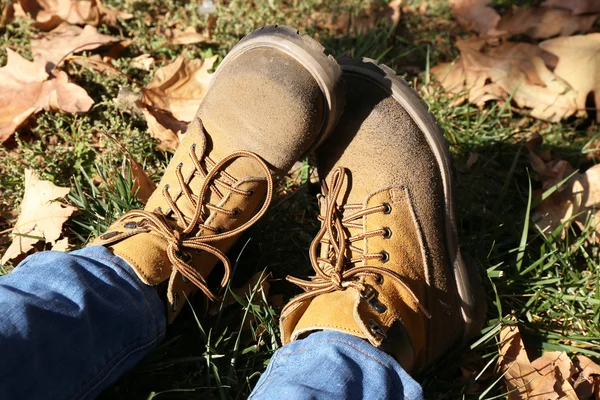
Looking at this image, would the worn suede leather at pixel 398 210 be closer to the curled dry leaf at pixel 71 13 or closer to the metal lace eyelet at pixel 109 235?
the metal lace eyelet at pixel 109 235

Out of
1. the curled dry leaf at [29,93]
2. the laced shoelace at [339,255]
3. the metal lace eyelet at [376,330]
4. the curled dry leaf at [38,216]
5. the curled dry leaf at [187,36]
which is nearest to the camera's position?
the metal lace eyelet at [376,330]

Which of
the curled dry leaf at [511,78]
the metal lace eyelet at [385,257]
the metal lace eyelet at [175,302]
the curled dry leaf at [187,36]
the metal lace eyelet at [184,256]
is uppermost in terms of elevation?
the curled dry leaf at [511,78]

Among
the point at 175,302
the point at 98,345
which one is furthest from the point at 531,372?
the point at 98,345

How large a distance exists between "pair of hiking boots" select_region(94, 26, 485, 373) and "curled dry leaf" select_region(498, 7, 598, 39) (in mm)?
1048

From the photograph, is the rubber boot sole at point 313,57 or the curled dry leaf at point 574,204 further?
the curled dry leaf at point 574,204

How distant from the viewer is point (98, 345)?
4.47 feet

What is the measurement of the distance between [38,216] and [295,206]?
2.51ft

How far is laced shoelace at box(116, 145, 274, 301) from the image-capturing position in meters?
1.54

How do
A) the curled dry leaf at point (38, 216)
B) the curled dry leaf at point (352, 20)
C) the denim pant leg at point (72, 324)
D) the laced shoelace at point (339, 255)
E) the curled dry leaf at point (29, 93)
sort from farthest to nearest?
the curled dry leaf at point (352, 20) < the curled dry leaf at point (29, 93) < the curled dry leaf at point (38, 216) < the laced shoelace at point (339, 255) < the denim pant leg at point (72, 324)

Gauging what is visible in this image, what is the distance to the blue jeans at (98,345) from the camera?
49.0 inches

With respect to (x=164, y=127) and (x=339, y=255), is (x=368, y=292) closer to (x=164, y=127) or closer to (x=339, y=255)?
(x=339, y=255)

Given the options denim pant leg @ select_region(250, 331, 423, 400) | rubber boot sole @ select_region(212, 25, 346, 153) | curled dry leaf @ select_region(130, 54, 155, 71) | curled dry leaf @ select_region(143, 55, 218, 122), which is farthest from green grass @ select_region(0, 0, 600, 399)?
rubber boot sole @ select_region(212, 25, 346, 153)

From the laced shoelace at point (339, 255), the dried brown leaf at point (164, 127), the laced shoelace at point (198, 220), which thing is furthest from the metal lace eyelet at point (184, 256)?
the dried brown leaf at point (164, 127)

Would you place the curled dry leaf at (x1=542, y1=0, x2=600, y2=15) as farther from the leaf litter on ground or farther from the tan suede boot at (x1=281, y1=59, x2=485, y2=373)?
the leaf litter on ground
